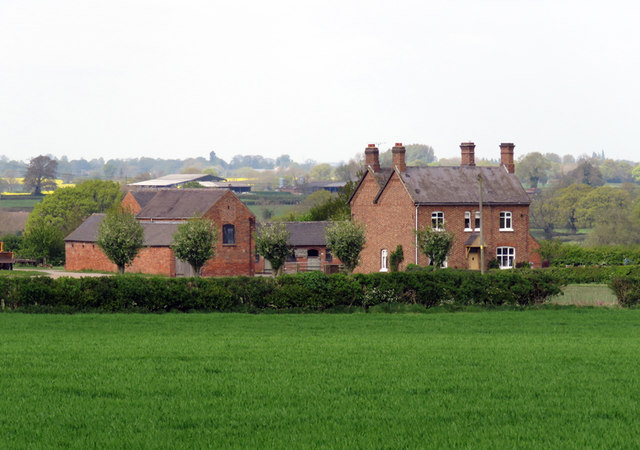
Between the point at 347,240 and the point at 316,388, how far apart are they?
1927 inches

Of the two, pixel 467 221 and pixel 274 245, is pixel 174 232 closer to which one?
pixel 274 245

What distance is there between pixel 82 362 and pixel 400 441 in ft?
33.0

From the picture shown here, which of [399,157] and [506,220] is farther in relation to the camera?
[399,157]

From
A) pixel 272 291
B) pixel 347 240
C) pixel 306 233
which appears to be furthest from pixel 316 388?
pixel 306 233

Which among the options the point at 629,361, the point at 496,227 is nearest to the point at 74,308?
the point at 629,361

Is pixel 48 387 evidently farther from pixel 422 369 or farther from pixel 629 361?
pixel 629 361

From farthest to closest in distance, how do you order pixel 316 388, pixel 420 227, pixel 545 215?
pixel 545 215, pixel 420 227, pixel 316 388

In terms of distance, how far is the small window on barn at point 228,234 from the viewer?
81.9m

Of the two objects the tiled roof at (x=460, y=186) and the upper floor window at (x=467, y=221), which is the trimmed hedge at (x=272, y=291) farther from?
the upper floor window at (x=467, y=221)

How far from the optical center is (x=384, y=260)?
77125mm

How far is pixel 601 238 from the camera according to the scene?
117500 millimetres

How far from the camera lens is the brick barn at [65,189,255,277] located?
78562mm

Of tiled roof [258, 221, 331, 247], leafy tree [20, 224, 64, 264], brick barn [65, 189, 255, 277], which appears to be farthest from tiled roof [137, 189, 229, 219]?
leafy tree [20, 224, 64, 264]

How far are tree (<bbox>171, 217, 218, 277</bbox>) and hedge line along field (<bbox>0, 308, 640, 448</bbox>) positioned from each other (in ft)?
118
